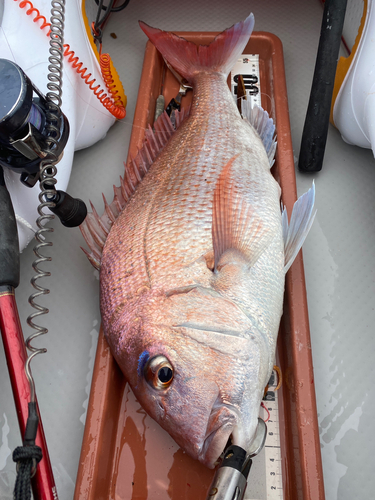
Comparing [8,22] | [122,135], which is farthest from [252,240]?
[8,22]

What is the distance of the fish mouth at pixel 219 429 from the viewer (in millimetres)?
848

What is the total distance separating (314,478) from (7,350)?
0.86 meters

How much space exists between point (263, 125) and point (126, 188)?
63 centimetres

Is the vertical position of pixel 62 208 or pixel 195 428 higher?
pixel 62 208

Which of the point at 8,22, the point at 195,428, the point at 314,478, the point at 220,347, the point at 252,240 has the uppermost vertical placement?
the point at 8,22

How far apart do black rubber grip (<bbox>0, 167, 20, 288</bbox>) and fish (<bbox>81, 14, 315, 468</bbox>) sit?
243 mm

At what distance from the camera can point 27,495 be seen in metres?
0.66

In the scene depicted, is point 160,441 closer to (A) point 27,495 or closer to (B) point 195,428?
(B) point 195,428

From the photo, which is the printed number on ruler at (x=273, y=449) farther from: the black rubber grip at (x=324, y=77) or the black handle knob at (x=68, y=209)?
the black rubber grip at (x=324, y=77)

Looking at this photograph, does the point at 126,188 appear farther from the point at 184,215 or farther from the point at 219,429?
the point at 219,429

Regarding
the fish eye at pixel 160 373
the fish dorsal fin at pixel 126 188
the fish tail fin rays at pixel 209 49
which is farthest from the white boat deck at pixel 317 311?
the fish eye at pixel 160 373

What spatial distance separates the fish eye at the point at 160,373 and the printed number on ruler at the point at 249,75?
1320mm

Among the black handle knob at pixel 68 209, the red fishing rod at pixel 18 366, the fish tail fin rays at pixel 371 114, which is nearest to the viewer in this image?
the red fishing rod at pixel 18 366

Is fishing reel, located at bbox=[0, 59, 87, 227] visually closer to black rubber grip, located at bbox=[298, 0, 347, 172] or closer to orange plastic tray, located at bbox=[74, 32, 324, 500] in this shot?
orange plastic tray, located at bbox=[74, 32, 324, 500]
